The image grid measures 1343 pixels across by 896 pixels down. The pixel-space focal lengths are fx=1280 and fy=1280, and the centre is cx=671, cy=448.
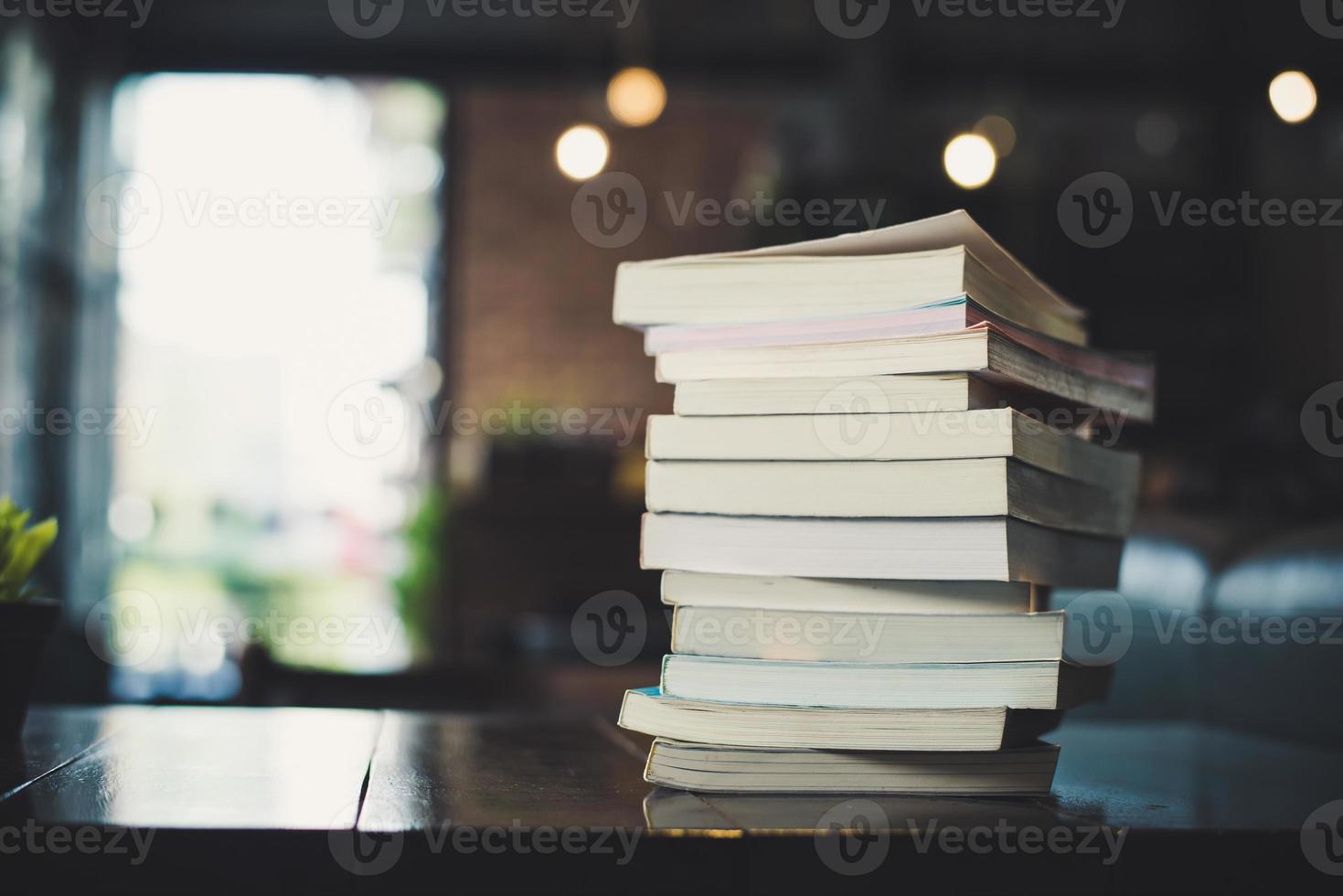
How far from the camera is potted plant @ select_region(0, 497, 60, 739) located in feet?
3.05

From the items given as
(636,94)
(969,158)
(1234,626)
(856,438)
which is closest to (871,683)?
(856,438)

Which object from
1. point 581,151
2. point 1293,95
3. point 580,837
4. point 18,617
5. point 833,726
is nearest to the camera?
point 580,837

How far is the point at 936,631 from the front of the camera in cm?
76

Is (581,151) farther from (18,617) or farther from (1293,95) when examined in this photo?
(18,617)

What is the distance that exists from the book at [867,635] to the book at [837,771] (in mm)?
58

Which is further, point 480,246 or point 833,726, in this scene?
point 480,246

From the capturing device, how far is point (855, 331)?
78 cm

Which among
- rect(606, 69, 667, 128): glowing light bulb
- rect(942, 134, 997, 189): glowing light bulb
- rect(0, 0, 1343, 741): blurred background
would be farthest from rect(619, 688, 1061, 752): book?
rect(0, 0, 1343, 741): blurred background

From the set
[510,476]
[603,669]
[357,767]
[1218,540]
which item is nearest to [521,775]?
[357,767]

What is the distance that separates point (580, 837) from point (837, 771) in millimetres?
194

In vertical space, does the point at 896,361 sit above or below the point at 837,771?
above

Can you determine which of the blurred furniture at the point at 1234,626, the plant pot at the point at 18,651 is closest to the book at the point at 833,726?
the plant pot at the point at 18,651

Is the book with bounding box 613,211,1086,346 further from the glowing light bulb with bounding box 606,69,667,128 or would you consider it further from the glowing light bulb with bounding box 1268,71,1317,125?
the glowing light bulb with bounding box 606,69,667,128

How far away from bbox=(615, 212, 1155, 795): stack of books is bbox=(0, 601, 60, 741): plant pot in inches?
18.4
